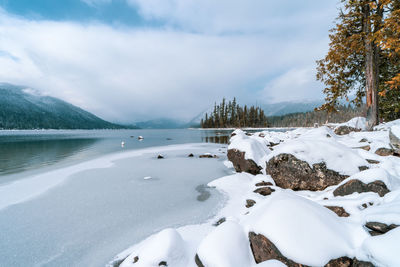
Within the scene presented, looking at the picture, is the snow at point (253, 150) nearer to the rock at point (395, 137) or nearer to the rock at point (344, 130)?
the rock at point (395, 137)

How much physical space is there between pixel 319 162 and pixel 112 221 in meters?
7.29

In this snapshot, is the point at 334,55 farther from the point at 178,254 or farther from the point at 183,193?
the point at 178,254

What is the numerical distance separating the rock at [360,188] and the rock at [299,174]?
1158 mm

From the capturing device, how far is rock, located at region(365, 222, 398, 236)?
2.43 m

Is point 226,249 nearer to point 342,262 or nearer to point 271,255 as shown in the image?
point 271,255

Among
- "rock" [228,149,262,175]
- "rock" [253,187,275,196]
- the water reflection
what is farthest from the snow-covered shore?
the water reflection

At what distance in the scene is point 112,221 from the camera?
508 cm

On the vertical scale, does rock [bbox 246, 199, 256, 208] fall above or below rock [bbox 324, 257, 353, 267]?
below

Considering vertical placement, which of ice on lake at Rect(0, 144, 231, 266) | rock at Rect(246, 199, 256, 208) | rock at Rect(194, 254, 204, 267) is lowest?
ice on lake at Rect(0, 144, 231, 266)

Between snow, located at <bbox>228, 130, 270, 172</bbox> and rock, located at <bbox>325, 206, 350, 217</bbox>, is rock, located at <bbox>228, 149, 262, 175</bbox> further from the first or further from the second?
rock, located at <bbox>325, 206, 350, 217</bbox>

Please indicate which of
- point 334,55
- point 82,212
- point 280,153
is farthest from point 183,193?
point 334,55

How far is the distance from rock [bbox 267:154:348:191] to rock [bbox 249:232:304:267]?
4216 millimetres

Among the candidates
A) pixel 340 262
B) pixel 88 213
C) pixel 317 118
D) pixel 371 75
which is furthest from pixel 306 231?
pixel 317 118

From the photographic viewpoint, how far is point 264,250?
278 centimetres
